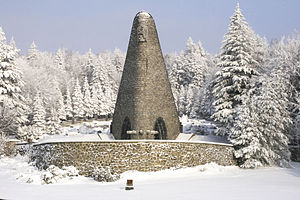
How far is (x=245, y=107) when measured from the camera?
21547 mm

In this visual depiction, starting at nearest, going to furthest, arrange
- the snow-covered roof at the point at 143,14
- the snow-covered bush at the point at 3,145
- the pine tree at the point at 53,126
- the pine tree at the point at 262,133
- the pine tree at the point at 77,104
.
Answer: the pine tree at the point at 262,133, the snow-covered roof at the point at 143,14, the snow-covered bush at the point at 3,145, the pine tree at the point at 53,126, the pine tree at the point at 77,104

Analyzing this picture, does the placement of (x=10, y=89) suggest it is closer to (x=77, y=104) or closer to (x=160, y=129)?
(x=160, y=129)

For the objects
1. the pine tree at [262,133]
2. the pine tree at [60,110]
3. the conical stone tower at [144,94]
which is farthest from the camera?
the pine tree at [60,110]

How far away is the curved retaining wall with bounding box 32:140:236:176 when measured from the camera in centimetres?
1750

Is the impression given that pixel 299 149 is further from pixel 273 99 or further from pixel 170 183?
pixel 170 183

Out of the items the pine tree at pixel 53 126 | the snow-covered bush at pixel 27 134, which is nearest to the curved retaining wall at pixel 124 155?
the snow-covered bush at pixel 27 134

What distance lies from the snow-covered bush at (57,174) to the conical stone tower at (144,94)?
466 cm

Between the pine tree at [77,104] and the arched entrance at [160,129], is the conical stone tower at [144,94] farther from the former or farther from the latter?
the pine tree at [77,104]

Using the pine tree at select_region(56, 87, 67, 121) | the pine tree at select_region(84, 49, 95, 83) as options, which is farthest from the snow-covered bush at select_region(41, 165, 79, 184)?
the pine tree at select_region(84, 49, 95, 83)

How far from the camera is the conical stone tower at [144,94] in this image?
69.8 feet

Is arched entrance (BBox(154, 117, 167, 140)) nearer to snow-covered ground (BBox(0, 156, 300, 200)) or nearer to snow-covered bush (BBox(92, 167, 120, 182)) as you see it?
snow-covered ground (BBox(0, 156, 300, 200))

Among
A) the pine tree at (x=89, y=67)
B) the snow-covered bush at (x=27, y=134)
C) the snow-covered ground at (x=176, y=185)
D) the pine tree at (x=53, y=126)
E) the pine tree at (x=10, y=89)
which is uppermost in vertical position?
the pine tree at (x=89, y=67)

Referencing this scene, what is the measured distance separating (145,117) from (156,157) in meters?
3.94

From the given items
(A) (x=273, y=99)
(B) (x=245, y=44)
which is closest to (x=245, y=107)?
(A) (x=273, y=99)
